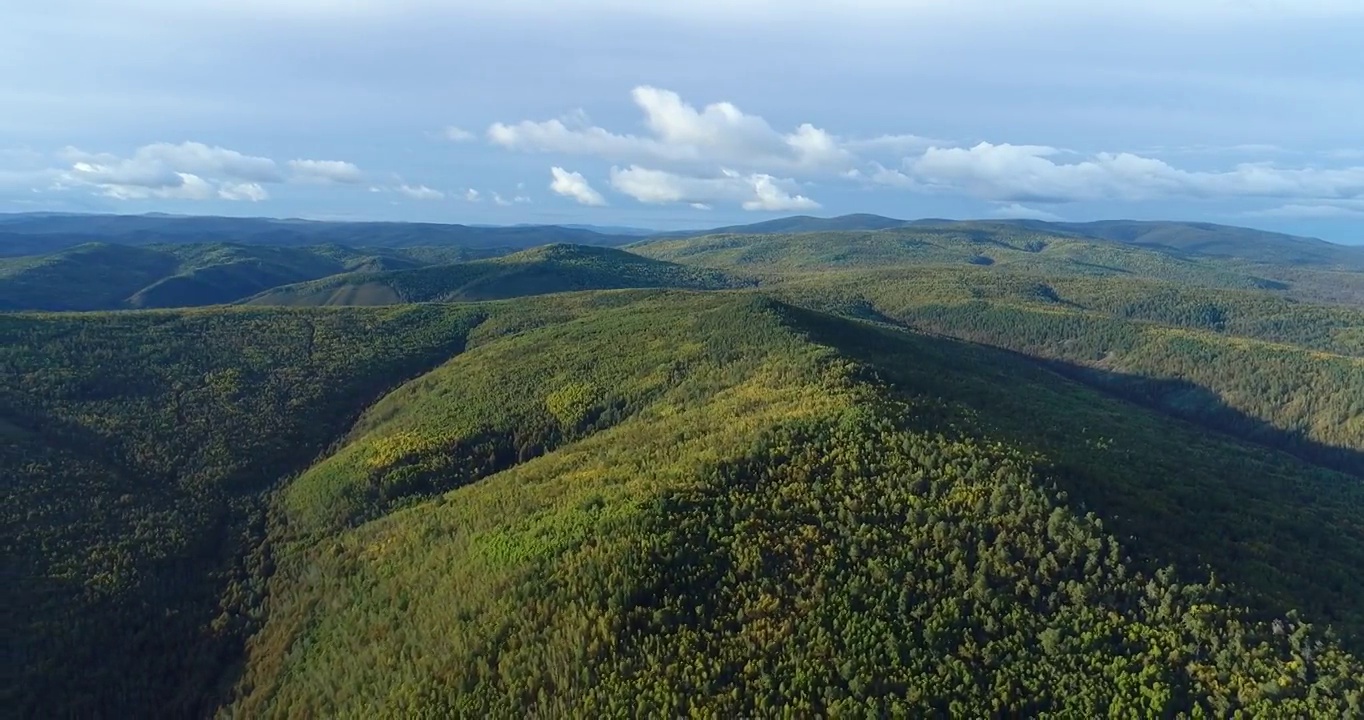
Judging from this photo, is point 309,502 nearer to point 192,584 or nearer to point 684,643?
point 192,584

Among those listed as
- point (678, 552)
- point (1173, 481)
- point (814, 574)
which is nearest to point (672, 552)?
point (678, 552)

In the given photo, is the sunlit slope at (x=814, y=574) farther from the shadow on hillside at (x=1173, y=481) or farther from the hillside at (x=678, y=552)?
the shadow on hillside at (x=1173, y=481)

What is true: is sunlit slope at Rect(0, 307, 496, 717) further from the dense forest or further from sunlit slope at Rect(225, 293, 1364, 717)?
sunlit slope at Rect(225, 293, 1364, 717)

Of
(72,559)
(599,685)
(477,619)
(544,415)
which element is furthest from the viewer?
(544,415)

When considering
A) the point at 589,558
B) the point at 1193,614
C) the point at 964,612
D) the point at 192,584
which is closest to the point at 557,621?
the point at 589,558

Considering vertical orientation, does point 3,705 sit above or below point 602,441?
below

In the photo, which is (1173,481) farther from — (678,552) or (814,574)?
(678,552)
